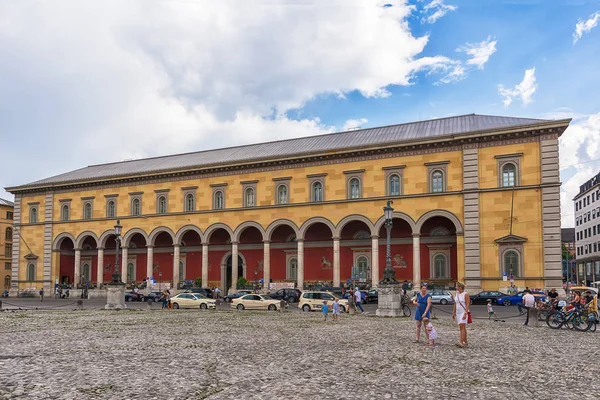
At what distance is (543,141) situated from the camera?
38.3 metres

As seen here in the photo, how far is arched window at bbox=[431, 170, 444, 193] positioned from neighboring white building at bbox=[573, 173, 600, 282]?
56652 millimetres

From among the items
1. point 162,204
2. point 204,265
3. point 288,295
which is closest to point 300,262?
point 288,295

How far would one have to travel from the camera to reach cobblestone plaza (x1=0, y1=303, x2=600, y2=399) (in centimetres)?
909

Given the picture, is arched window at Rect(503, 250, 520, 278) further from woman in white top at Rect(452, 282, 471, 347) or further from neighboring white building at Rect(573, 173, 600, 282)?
neighboring white building at Rect(573, 173, 600, 282)

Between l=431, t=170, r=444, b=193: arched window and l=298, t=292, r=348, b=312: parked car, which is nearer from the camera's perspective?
l=298, t=292, r=348, b=312: parked car

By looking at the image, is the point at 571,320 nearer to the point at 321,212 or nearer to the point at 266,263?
the point at 321,212

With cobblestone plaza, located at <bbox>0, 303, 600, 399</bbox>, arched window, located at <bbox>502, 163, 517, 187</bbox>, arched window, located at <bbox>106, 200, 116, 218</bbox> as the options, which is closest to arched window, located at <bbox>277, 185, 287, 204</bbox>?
arched window, located at <bbox>502, 163, 517, 187</bbox>

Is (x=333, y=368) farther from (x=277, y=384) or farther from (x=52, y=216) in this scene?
(x=52, y=216)

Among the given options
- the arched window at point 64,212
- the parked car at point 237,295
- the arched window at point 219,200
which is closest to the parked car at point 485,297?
the parked car at point 237,295

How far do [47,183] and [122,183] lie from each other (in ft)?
29.7

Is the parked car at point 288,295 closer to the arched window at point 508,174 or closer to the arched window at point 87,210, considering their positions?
the arched window at point 508,174

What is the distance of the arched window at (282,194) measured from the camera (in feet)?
155

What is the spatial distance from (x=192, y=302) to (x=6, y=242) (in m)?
47.1

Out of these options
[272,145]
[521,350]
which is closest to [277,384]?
[521,350]
